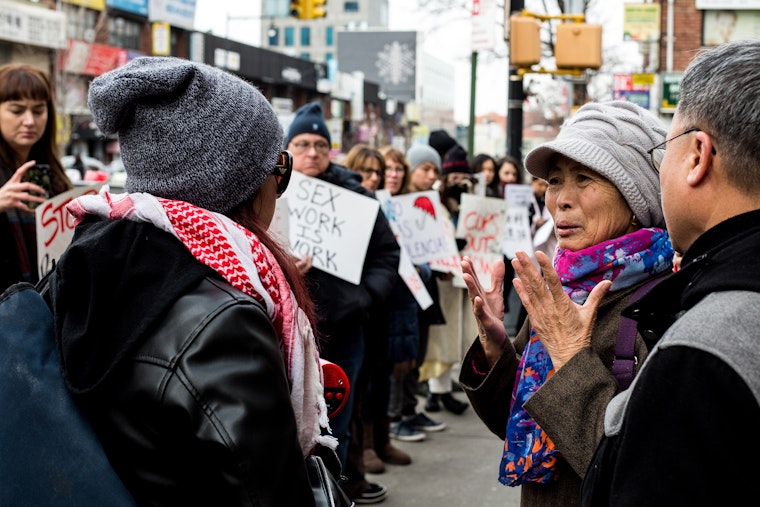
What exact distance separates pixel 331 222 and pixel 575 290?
2.52m

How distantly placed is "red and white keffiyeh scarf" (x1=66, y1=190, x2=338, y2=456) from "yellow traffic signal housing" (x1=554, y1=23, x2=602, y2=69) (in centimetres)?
1095

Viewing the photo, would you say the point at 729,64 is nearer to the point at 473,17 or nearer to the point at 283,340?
the point at 283,340

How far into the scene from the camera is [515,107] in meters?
11.8

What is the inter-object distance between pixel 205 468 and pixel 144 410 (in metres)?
0.14

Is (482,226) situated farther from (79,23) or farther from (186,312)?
(79,23)

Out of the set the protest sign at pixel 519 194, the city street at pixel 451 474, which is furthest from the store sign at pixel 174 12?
the city street at pixel 451 474

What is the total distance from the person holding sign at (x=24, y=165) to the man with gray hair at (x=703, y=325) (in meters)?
2.69

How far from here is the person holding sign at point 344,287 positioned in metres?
4.54

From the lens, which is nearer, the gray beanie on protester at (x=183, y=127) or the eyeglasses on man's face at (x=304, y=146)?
the gray beanie on protester at (x=183, y=127)

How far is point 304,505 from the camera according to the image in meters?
1.59

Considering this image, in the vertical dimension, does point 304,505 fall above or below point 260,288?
below

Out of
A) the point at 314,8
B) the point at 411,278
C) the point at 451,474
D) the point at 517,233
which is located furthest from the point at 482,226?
the point at 314,8

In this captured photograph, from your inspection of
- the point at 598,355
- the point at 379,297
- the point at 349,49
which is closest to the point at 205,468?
the point at 598,355

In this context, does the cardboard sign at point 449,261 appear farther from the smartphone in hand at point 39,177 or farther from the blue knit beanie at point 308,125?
the smartphone in hand at point 39,177
